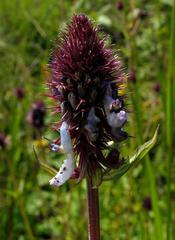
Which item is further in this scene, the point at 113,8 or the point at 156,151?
the point at 156,151

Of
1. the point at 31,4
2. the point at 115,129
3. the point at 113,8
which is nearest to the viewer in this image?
the point at 115,129

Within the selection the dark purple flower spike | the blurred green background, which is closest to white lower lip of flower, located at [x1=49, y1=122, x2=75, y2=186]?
the dark purple flower spike

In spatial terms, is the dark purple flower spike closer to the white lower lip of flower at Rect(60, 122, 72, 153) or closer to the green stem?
the white lower lip of flower at Rect(60, 122, 72, 153)

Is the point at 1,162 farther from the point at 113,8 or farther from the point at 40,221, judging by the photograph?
the point at 113,8

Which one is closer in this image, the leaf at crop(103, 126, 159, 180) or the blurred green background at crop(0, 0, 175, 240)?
the leaf at crop(103, 126, 159, 180)

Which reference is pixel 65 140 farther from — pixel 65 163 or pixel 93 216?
pixel 93 216

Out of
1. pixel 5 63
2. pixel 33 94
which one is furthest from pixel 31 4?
pixel 33 94
